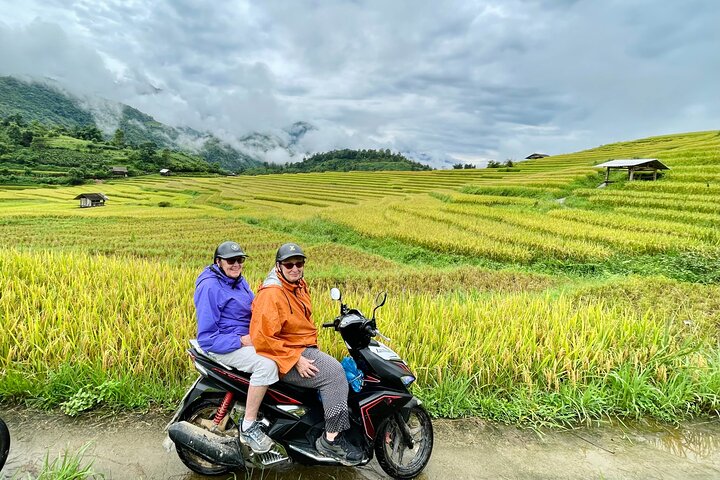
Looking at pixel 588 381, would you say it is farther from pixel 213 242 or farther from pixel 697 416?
pixel 213 242

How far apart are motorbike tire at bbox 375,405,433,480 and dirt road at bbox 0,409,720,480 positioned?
165 millimetres

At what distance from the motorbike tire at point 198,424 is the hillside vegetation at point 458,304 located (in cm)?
83

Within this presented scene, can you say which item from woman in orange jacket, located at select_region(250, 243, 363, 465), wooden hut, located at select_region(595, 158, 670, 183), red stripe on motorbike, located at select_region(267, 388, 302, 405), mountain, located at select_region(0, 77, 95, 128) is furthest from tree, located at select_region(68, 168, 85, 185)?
mountain, located at select_region(0, 77, 95, 128)

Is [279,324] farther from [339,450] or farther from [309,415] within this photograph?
[339,450]

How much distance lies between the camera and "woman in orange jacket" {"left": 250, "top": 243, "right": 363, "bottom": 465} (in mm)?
2217

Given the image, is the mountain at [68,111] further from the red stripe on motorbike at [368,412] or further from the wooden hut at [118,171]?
the red stripe on motorbike at [368,412]

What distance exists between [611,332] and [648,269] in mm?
7363

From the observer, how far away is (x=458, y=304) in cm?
466

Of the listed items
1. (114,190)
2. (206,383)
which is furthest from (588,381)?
(114,190)

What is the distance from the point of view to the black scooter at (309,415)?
89.8 inches

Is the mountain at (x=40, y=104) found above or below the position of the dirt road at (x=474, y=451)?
above

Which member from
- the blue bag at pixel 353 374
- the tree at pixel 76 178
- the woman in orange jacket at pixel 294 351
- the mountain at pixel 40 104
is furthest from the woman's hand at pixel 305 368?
the mountain at pixel 40 104

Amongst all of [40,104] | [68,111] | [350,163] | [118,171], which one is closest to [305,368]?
[118,171]

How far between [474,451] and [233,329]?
81.0 inches
